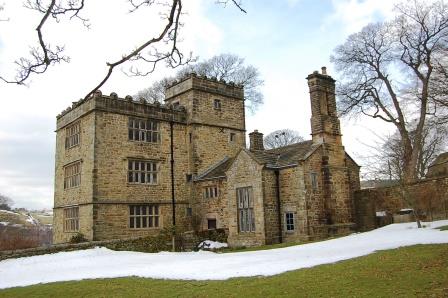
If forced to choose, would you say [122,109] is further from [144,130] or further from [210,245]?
[210,245]

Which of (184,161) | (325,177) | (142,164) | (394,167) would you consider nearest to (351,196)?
(325,177)

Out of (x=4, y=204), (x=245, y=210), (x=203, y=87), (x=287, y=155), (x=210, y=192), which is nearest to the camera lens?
(x=245, y=210)

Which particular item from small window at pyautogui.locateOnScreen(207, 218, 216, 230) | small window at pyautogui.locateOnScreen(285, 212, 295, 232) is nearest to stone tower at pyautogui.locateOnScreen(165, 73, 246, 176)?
small window at pyautogui.locateOnScreen(207, 218, 216, 230)

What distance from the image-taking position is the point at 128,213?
25.4 metres

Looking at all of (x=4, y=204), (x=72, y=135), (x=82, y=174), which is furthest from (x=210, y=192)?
(x=4, y=204)

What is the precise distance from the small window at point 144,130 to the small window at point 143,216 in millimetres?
4442

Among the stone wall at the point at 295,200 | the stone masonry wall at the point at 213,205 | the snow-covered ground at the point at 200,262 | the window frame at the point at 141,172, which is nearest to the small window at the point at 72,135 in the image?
the window frame at the point at 141,172

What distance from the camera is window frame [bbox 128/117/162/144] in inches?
1051

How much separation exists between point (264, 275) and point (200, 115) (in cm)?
1963

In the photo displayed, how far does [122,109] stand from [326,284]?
19916 millimetres

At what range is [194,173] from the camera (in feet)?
94.9

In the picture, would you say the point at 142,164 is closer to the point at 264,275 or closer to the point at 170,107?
the point at 170,107

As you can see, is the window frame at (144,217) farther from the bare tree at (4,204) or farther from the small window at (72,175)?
the bare tree at (4,204)

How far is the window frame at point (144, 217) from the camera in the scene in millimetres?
25625
